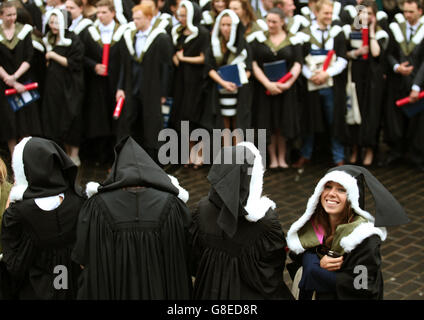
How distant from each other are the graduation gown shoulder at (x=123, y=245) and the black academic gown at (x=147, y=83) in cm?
490

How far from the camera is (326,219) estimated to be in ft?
16.7

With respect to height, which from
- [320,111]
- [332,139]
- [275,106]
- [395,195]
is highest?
[275,106]

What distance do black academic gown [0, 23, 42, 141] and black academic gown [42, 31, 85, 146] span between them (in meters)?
0.18

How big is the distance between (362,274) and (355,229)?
292 mm

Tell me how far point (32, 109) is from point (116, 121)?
1.14 metres

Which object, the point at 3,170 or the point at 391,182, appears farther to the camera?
the point at 391,182

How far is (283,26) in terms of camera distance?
962 centimetres

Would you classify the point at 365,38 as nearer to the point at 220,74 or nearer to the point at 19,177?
the point at 220,74

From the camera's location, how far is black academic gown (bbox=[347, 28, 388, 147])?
32.0ft

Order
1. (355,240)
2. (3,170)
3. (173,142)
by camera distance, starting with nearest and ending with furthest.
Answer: (355,240) < (3,170) < (173,142)

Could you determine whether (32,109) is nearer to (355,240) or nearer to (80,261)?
(80,261)

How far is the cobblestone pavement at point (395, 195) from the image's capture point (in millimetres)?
6773

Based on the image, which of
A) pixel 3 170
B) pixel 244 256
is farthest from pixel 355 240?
pixel 3 170

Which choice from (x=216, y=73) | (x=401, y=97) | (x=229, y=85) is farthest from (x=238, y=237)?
(x=401, y=97)
